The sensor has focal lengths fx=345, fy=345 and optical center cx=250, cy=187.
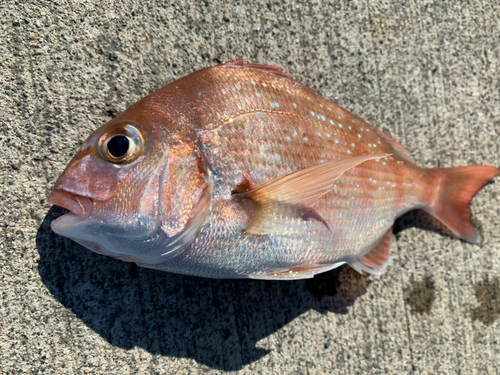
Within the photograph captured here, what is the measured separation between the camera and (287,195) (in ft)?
4.24

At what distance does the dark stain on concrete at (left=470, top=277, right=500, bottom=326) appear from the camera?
206 centimetres

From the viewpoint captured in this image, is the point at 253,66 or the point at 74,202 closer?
the point at 74,202

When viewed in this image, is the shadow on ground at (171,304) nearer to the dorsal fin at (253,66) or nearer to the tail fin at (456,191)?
the tail fin at (456,191)

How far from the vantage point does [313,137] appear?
4.79ft

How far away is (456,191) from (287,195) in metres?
1.14

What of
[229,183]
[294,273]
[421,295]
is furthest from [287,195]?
[421,295]

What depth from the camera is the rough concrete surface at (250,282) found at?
1.53m

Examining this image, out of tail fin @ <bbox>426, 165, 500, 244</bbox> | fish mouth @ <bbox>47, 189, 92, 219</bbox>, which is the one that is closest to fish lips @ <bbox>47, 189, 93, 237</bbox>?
fish mouth @ <bbox>47, 189, 92, 219</bbox>

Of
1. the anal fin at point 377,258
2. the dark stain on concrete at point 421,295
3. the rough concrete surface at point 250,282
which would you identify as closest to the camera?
the rough concrete surface at point 250,282

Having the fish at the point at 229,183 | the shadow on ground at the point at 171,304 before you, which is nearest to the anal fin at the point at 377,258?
the fish at the point at 229,183

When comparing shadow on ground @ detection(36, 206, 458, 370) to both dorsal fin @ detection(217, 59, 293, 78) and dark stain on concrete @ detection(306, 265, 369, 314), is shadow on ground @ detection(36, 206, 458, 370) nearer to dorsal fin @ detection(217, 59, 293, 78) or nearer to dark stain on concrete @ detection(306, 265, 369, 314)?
dark stain on concrete @ detection(306, 265, 369, 314)

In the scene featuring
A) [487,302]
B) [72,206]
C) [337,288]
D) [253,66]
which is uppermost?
[253,66]

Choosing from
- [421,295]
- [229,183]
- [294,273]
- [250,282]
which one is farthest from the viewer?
[421,295]

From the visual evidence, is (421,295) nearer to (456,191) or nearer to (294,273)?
(456,191)
